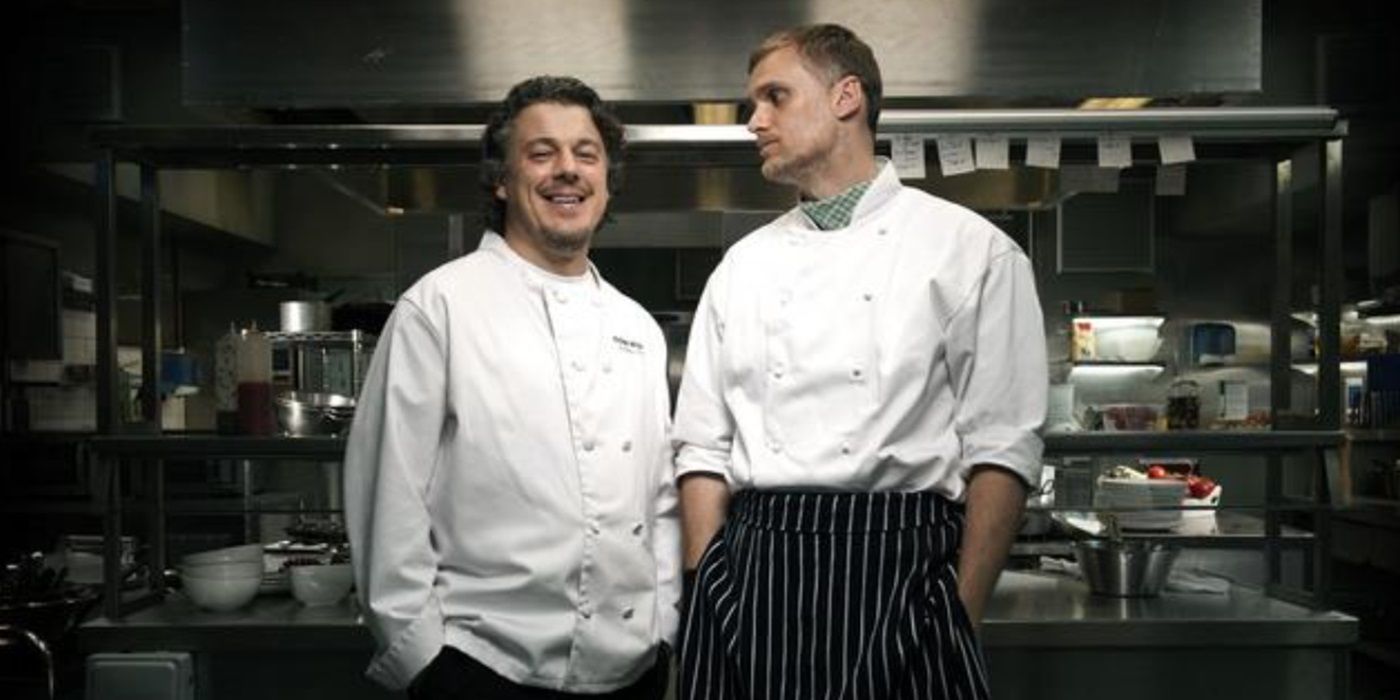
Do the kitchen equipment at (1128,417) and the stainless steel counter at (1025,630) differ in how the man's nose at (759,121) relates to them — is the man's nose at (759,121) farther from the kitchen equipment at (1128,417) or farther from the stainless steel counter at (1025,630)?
the kitchen equipment at (1128,417)

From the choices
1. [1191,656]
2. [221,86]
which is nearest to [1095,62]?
[1191,656]

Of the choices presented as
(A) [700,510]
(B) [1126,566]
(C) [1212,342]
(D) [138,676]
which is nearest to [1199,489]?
(B) [1126,566]

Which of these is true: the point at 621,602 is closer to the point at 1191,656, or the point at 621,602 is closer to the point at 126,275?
the point at 1191,656

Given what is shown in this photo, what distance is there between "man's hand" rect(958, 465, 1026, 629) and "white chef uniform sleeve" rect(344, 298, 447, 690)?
0.72 m

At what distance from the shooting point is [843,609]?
1.66 metres

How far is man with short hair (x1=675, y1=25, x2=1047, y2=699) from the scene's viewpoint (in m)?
1.65

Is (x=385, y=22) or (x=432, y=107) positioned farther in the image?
(x=432, y=107)

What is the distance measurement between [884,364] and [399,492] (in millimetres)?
683

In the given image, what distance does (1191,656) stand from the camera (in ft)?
8.28

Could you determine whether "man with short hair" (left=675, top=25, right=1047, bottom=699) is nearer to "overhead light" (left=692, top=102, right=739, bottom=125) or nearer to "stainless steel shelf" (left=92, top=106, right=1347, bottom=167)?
"stainless steel shelf" (left=92, top=106, right=1347, bottom=167)

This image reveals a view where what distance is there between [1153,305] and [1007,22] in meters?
5.39

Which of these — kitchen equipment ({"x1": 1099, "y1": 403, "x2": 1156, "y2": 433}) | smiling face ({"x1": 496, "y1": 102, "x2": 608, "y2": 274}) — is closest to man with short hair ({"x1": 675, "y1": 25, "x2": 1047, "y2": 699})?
smiling face ({"x1": 496, "y1": 102, "x2": 608, "y2": 274})

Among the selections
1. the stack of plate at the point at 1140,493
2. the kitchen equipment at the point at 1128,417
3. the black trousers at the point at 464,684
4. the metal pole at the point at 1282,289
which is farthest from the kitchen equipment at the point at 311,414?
the kitchen equipment at the point at 1128,417

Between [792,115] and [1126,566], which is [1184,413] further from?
[792,115]
